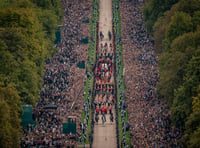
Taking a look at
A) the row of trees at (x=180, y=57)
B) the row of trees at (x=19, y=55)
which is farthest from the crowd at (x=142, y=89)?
the row of trees at (x=19, y=55)

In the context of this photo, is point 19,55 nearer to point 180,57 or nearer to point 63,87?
point 63,87

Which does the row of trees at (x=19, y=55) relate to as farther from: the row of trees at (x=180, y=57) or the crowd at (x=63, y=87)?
the row of trees at (x=180, y=57)

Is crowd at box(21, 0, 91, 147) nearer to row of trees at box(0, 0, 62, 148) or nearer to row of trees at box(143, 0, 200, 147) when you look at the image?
row of trees at box(0, 0, 62, 148)

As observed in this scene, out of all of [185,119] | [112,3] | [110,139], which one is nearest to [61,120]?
[110,139]

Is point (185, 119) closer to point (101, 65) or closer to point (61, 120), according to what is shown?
point (61, 120)

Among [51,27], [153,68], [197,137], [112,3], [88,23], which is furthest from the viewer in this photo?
[112,3]
